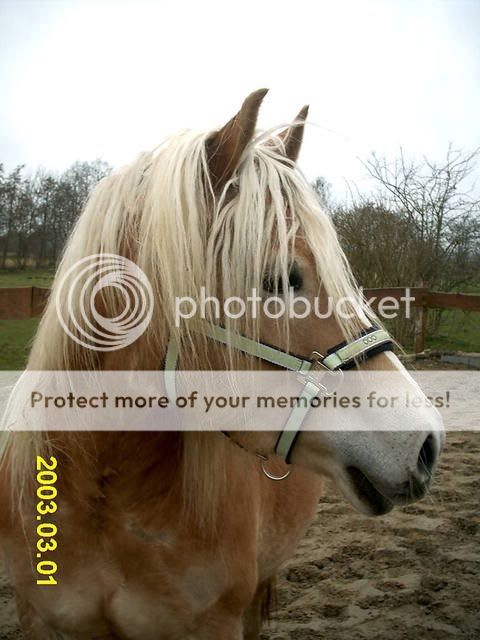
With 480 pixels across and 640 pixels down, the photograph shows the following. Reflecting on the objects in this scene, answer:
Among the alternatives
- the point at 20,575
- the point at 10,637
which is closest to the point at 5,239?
the point at 10,637

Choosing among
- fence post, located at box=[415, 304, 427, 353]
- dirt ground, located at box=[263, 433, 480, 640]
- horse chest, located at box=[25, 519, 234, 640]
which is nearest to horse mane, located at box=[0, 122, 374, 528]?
horse chest, located at box=[25, 519, 234, 640]

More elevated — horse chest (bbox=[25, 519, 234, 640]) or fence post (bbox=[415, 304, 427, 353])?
fence post (bbox=[415, 304, 427, 353])

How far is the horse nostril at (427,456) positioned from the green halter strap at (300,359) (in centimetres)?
28

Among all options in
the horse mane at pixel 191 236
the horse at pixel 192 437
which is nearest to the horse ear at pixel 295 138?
the horse at pixel 192 437

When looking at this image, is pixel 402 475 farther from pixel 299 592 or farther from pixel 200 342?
pixel 299 592

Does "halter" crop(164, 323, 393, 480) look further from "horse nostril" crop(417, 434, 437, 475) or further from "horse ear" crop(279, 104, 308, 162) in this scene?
"horse ear" crop(279, 104, 308, 162)

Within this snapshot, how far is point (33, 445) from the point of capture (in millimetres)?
1836

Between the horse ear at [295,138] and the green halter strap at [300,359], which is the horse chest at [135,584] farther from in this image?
the horse ear at [295,138]

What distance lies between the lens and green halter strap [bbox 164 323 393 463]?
1.53m

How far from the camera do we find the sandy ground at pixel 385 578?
2.86 meters

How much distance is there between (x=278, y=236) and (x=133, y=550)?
1110 mm

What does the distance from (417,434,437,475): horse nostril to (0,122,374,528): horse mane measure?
0.36 metres

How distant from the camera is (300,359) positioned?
61.0 inches

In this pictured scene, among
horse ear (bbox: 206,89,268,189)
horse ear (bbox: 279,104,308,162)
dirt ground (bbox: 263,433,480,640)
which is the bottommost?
dirt ground (bbox: 263,433,480,640)
